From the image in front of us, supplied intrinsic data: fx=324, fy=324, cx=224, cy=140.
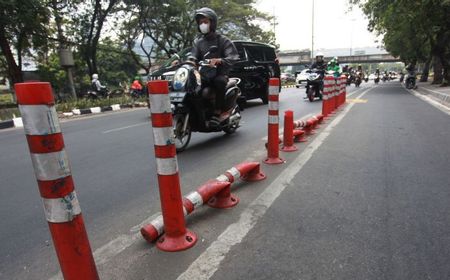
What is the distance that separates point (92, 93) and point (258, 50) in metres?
9.66

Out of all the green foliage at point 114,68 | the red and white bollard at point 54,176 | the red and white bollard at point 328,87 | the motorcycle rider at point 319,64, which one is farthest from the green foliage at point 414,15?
the green foliage at point 114,68

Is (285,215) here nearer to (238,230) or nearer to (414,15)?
(238,230)

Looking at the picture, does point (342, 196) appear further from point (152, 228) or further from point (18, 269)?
point (18, 269)

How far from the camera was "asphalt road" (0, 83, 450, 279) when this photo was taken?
2061mm

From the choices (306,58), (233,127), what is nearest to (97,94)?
(233,127)

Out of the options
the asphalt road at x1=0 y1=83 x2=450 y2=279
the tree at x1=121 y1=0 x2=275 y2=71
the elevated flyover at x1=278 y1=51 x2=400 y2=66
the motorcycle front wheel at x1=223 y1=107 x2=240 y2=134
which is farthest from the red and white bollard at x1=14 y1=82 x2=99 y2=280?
the elevated flyover at x1=278 y1=51 x2=400 y2=66

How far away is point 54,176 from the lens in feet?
5.03

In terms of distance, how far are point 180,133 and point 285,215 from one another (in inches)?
109

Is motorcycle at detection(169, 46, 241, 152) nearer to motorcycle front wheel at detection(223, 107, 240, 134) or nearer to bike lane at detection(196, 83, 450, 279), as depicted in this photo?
motorcycle front wheel at detection(223, 107, 240, 134)

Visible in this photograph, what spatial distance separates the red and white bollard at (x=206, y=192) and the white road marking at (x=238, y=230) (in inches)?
10.4

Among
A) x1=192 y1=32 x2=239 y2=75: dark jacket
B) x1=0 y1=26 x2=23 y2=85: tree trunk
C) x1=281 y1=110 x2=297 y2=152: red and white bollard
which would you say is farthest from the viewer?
x1=0 y1=26 x2=23 y2=85: tree trunk

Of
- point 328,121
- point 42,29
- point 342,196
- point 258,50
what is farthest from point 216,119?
point 42,29

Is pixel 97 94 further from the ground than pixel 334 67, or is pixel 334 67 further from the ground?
pixel 334 67

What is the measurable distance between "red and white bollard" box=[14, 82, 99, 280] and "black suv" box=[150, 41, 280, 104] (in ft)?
26.9
